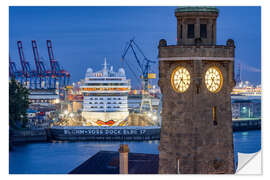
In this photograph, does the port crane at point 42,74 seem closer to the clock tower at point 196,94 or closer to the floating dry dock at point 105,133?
the floating dry dock at point 105,133

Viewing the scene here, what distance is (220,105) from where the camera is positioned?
8172 mm

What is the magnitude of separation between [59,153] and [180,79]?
26.8 m

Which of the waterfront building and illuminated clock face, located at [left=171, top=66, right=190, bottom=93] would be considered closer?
illuminated clock face, located at [left=171, top=66, right=190, bottom=93]

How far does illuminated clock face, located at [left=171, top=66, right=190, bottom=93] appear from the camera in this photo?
802 centimetres

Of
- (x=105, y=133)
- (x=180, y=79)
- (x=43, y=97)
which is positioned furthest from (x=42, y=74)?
(x=180, y=79)

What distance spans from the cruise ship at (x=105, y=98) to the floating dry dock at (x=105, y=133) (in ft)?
9.32

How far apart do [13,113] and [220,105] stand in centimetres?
2387

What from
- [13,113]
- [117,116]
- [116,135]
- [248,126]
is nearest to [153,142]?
[116,135]

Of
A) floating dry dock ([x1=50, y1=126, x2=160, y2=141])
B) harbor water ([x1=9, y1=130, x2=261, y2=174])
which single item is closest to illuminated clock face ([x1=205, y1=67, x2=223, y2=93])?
harbor water ([x1=9, y1=130, x2=261, y2=174])

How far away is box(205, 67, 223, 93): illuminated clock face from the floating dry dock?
108ft

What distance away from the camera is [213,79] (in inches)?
319

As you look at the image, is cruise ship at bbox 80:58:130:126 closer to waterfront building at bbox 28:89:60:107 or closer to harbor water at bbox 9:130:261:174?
harbor water at bbox 9:130:261:174
